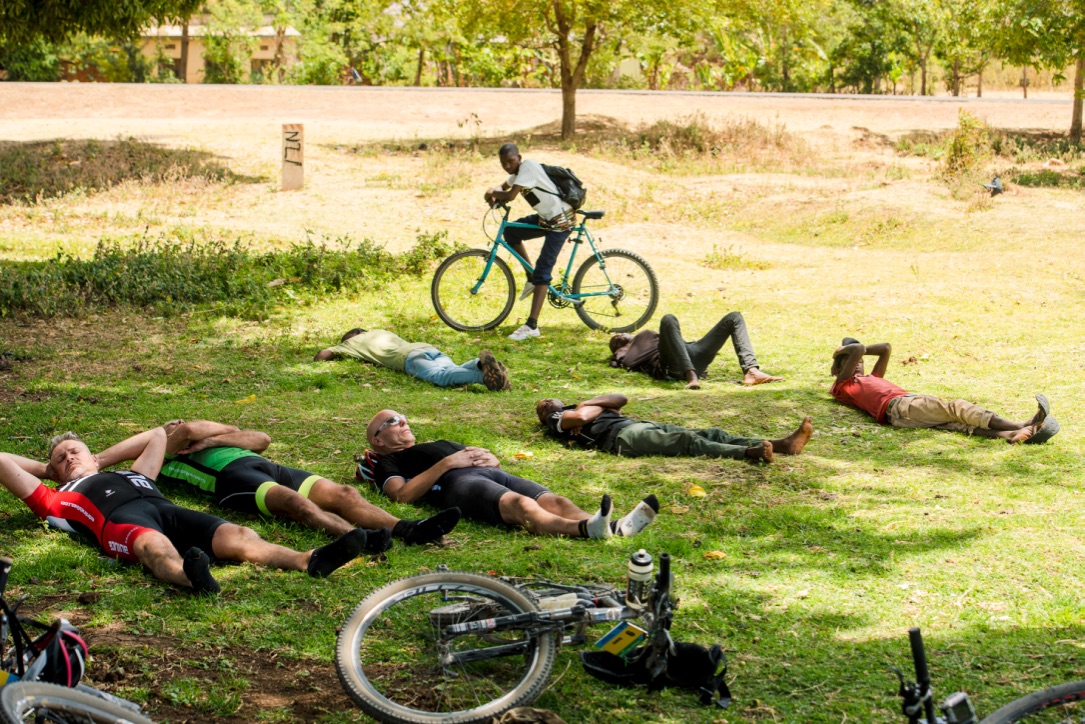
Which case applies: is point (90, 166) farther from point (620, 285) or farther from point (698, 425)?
point (698, 425)

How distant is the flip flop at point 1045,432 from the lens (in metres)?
7.40

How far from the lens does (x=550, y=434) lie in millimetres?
7777

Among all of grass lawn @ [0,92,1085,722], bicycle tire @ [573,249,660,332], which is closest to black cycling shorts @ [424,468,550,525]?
grass lawn @ [0,92,1085,722]

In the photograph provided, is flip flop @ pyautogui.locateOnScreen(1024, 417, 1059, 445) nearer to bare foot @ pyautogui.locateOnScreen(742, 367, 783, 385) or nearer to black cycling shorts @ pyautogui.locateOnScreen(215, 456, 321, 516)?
bare foot @ pyautogui.locateOnScreen(742, 367, 783, 385)

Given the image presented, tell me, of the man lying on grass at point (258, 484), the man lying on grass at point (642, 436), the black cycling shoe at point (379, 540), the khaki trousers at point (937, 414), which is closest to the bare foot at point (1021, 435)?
the khaki trousers at point (937, 414)

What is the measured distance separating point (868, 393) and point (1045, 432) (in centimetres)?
142

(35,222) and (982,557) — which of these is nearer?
(982,557)

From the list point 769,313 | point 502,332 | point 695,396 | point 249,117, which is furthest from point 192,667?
point 249,117

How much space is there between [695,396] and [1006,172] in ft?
52.1

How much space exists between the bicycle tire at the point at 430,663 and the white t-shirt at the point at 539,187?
7.29 m

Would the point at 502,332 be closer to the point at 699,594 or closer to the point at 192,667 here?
the point at 699,594

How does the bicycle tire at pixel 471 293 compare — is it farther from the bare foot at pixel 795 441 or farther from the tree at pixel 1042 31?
the tree at pixel 1042 31

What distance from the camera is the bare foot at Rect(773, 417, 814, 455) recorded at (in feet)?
22.9

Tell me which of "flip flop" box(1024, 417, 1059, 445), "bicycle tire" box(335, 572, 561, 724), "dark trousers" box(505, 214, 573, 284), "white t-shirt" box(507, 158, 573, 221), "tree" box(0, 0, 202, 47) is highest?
"tree" box(0, 0, 202, 47)
